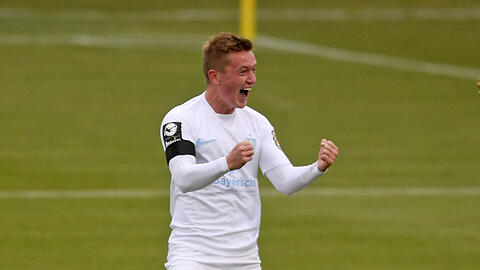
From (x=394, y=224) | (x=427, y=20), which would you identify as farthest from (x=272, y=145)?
(x=427, y=20)

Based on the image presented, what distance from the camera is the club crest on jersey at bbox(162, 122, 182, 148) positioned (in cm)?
821

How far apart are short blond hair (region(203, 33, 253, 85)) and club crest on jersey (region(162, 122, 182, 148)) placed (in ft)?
1.48

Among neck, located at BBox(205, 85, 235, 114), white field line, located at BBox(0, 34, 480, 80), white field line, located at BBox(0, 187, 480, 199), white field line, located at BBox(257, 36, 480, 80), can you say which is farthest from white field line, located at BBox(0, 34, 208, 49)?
neck, located at BBox(205, 85, 235, 114)

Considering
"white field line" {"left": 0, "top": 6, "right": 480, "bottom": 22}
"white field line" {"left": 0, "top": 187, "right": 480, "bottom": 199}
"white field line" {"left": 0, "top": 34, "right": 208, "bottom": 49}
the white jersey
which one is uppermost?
"white field line" {"left": 0, "top": 6, "right": 480, "bottom": 22}

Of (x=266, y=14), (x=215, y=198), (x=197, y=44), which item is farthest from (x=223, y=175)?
(x=266, y=14)

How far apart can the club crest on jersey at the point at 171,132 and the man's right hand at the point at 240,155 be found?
60cm

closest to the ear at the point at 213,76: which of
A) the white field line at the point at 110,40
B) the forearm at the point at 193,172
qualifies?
the forearm at the point at 193,172

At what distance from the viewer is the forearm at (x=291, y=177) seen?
8.37m

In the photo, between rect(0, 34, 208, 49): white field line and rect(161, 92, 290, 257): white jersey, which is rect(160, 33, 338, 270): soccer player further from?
rect(0, 34, 208, 49): white field line

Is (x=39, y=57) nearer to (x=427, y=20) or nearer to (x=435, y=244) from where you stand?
(x=427, y=20)

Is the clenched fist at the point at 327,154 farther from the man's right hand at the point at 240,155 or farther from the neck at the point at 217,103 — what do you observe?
the neck at the point at 217,103

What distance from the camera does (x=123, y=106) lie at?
24.2m

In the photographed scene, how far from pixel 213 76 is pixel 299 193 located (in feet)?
30.1

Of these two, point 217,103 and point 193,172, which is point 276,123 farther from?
point 193,172
